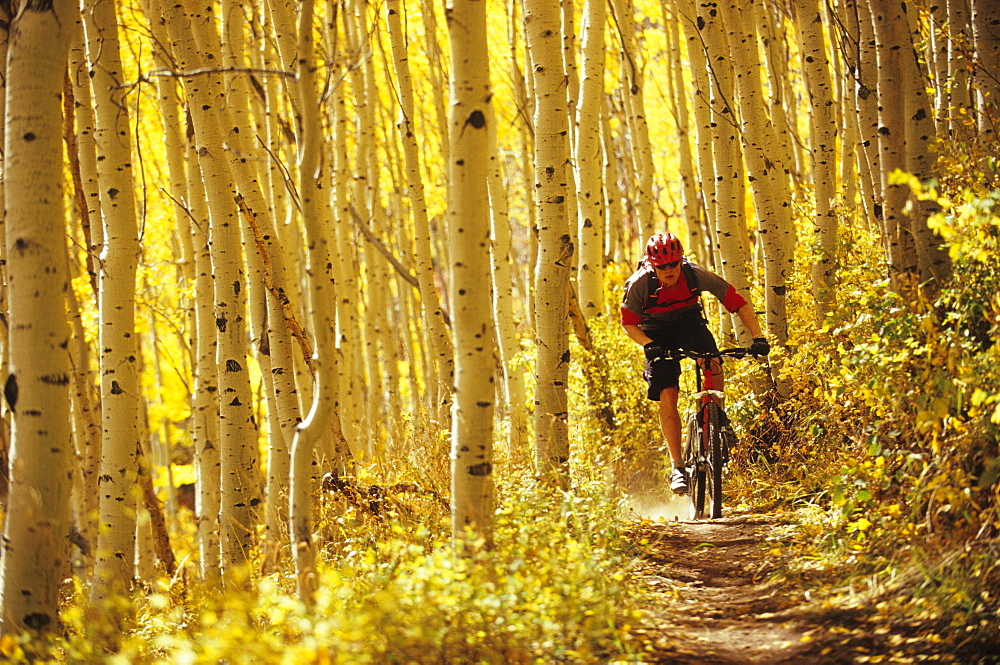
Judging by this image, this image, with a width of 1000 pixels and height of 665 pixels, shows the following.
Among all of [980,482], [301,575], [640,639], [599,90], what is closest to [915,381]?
[980,482]

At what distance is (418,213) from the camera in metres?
9.07

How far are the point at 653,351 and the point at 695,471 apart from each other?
1.00 m

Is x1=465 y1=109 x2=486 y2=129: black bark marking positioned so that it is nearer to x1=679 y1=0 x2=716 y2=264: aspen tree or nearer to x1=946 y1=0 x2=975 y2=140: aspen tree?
x1=946 y1=0 x2=975 y2=140: aspen tree

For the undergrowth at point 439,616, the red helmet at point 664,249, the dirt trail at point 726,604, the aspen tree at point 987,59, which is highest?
the aspen tree at point 987,59

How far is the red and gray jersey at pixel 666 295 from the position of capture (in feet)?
19.6

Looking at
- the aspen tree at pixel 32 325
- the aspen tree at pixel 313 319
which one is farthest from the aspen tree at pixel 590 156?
the aspen tree at pixel 32 325

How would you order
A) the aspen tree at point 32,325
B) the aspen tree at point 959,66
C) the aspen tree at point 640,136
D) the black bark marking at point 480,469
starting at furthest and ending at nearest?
the aspen tree at point 640,136 → the aspen tree at point 959,66 → the black bark marking at point 480,469 → the aspen tree at point 32,325

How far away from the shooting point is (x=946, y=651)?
3172 mm

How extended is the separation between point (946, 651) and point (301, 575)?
273 cm

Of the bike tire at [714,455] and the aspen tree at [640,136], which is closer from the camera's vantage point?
the bike tire at [714,455]

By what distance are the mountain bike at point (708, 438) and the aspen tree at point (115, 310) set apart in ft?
12.1

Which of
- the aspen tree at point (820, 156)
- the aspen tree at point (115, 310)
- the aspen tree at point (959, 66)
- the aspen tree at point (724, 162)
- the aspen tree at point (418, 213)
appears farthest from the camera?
the aspen tree at point (418, 213)

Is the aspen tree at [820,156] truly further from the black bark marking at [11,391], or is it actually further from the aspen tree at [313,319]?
the black bark marking at [11,391]

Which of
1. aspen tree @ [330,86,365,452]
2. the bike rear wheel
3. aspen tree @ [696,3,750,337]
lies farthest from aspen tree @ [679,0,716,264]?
aspen tree @ [330,86,365,452]
